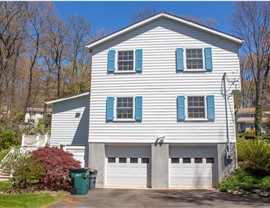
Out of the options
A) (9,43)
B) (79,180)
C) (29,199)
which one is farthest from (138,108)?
(9,43)

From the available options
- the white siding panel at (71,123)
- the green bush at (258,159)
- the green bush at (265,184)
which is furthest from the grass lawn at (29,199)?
the green bush at (258,159)

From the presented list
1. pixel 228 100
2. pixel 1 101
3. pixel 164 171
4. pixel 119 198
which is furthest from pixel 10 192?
pixel 1 101

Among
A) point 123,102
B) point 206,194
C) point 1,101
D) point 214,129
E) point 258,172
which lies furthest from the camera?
point 1,101

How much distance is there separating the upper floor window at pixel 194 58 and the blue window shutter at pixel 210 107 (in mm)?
1865

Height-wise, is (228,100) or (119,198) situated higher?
(228,100)

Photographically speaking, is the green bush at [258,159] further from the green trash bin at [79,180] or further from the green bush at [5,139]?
the green bush at [5,139]

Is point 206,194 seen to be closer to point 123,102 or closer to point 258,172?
point 258,172

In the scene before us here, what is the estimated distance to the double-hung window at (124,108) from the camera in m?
14.6

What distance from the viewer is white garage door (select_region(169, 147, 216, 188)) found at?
13820 millimetres

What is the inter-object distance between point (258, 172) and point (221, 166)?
175 centimetres

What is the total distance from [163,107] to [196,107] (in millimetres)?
1785

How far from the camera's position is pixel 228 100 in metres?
14.0

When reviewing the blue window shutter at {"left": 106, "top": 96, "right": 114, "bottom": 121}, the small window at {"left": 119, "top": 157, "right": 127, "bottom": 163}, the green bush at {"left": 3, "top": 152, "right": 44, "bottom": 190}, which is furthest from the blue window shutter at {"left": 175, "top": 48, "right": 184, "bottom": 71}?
the green bush at {"left": 3, "top": 152, "right": 44, "bottom": 190}

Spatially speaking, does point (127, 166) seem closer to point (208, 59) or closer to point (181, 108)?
point (181, 108)
